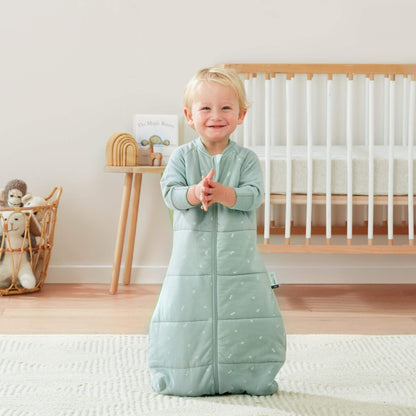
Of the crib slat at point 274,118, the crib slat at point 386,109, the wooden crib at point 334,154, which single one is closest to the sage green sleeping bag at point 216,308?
the wooden crib at point 334,154

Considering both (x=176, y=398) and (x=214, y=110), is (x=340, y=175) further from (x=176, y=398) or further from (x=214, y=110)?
(x=176, y=398)

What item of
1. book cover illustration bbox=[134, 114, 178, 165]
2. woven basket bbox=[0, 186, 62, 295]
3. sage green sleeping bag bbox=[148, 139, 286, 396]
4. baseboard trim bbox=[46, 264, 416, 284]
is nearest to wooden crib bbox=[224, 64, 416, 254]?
baseboard trim bbox=[46, 264, 416, 284]

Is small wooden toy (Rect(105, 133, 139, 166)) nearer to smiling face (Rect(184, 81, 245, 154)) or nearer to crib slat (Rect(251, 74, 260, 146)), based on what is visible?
crib slat (Rect(251, 74, 260, 146))

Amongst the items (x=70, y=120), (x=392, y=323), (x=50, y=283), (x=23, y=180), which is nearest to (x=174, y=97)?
(x=70, y=120)

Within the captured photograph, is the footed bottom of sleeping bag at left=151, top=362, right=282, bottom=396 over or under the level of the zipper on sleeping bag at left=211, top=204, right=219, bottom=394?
under

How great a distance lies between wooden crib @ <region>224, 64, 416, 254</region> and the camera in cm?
229

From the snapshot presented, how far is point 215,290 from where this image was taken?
1318mm

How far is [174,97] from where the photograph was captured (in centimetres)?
271

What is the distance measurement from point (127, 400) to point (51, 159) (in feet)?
5.08

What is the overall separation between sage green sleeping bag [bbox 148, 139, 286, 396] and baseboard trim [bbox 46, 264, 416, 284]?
138 cm

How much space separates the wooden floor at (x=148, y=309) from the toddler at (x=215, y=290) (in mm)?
609

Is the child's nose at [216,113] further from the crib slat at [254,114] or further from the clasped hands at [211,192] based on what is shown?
the crib slat at [254,114]

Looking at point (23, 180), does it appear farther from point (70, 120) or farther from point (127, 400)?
point (127, 400)

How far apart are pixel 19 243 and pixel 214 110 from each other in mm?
1377
